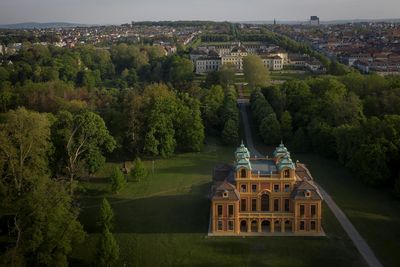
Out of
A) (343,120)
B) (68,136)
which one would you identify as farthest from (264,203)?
(343,120)

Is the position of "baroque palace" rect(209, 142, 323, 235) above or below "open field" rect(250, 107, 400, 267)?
above

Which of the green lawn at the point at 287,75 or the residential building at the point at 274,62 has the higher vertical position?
the residential building at the point at 274,62

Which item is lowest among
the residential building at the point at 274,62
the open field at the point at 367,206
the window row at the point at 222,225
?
the open field at the point at 367,206

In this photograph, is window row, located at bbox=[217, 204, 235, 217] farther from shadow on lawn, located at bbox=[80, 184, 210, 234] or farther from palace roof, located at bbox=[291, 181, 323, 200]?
palace roof, located at bbox=[291, 181, 323, 200]

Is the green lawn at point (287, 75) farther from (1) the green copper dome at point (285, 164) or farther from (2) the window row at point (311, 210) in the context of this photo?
(2) the window row at point (311, 210)

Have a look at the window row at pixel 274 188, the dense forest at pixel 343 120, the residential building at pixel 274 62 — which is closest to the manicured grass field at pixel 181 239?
the window row at pixel 274 188

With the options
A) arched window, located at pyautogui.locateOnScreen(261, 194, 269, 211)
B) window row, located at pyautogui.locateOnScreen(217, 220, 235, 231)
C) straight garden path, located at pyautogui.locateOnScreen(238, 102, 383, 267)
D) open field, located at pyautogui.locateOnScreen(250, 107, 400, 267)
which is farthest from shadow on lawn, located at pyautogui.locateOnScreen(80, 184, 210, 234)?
open field, located at pyautogui.locateOnScreen(250, 107, 400, 267)

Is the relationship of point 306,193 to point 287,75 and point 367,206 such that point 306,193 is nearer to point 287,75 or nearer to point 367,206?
point 367,206
